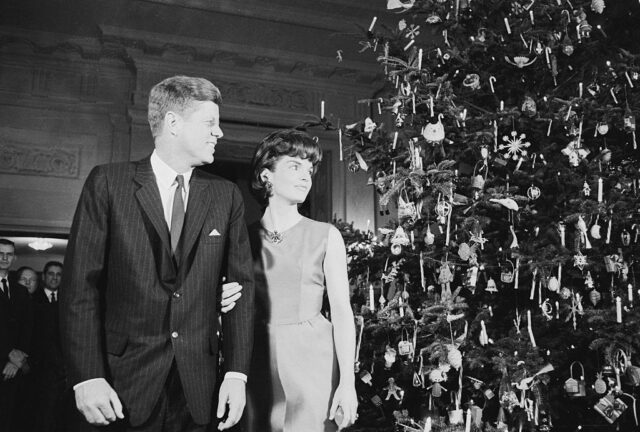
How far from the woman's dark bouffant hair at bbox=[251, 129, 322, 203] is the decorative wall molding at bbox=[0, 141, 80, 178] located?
5882 mm

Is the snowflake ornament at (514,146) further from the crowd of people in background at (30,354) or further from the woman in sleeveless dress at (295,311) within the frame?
the crowd of people in background at (30,354)

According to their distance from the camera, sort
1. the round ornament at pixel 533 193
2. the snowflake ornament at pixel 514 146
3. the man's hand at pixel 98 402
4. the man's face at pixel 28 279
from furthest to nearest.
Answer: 1. the man's face at pixel 28 279
2. the snowflake ornament at pixel 514 146
3. the round ornament at pixel 533 193
4. the man's hand at pixel 98 402

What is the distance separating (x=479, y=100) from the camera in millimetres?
3756

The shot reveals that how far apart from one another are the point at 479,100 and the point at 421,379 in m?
1.61

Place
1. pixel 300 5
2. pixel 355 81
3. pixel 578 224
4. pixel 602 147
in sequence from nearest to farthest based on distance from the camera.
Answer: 1. pixel 578 224
2. pixel 602 147
3. pixel 300 5
4. pixel 355 81

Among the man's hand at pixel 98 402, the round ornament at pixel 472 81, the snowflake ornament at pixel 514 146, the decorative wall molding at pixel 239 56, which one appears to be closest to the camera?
the man's hand at pixel 98 402

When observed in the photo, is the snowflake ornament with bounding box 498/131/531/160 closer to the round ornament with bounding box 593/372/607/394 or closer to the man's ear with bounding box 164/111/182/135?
the round ornament with bounding box 593/372/607/394

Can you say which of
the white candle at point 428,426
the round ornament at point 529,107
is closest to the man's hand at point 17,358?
the white candle at point 428,426

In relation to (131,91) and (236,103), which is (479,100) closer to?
(236,103)

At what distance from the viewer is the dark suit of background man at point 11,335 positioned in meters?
5.31

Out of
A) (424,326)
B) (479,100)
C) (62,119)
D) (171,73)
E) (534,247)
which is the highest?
(171,73)

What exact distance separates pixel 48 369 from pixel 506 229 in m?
4.53

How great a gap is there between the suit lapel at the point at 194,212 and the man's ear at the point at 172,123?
155mm

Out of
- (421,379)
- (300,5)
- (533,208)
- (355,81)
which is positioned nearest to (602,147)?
(533,208)
